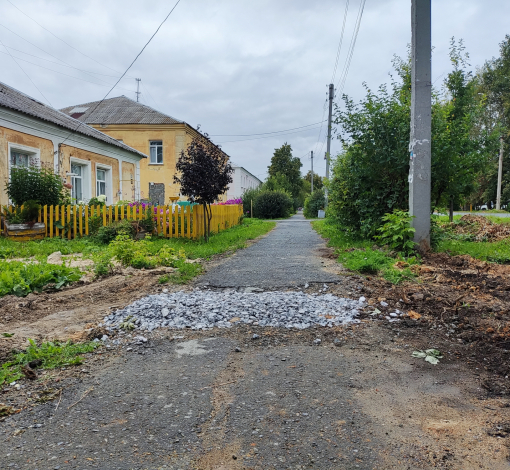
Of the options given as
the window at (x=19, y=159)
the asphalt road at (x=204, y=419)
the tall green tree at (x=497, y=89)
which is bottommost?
the asphalt road at (x=204, y=419)

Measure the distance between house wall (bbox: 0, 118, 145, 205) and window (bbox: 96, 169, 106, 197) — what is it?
21 centimetres

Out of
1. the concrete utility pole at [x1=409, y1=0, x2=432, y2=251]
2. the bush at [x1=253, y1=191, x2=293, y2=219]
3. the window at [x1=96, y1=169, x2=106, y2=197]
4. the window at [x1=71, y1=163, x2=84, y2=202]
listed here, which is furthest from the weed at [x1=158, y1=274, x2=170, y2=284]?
the bush at [x1=253, y1=191, x2=293, y2=219]

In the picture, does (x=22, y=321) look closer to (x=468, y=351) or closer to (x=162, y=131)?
(x=468, y=351)

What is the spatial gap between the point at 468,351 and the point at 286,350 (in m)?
1.61

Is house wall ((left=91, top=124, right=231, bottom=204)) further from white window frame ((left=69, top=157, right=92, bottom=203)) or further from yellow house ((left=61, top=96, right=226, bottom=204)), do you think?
white window frame ((left=69, top=157, right=92, bottom=203))

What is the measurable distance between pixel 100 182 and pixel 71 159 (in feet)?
10.5

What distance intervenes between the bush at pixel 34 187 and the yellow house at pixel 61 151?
1.57 feet

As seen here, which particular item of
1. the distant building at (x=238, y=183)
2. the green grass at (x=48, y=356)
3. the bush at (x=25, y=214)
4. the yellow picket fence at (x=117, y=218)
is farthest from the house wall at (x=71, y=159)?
the distant building at (x=238, y=183)

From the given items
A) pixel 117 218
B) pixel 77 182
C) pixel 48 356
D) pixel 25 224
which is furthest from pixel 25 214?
pixel 48 356

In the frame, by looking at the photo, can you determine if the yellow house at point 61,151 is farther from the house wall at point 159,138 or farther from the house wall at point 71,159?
the house wall at point 159,138

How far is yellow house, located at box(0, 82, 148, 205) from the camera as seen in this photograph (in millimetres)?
13867

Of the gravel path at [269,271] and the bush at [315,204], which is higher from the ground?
the bush at [315,204]

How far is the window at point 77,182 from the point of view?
18312mm

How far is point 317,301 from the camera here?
16.9 ft
